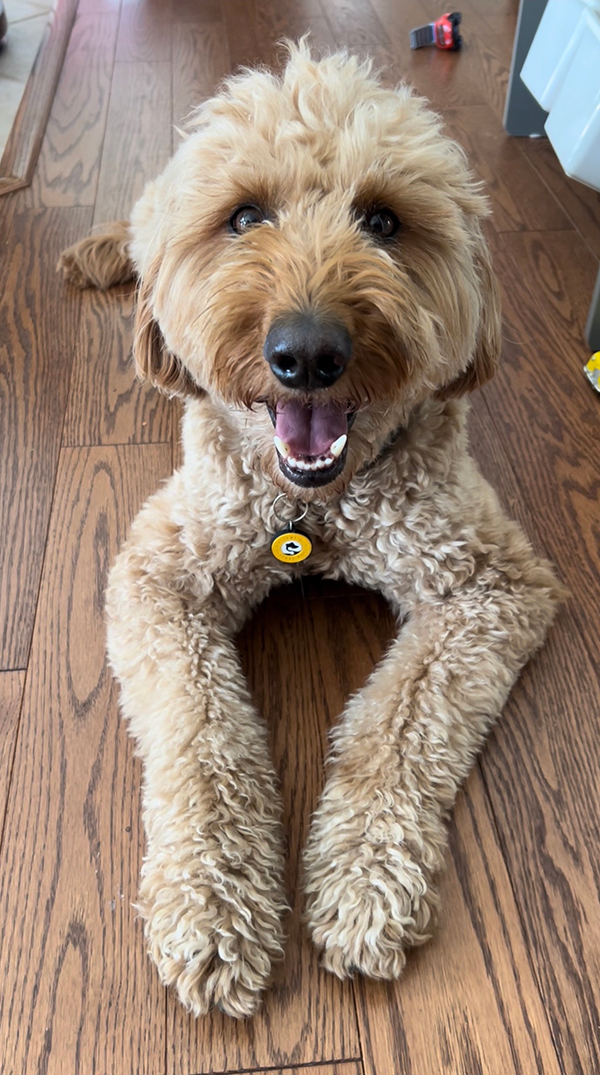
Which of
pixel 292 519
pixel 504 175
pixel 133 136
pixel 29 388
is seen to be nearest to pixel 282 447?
pixel 292 519

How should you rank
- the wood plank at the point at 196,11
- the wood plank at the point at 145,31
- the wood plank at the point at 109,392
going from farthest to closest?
the wood plank at the point at 196,11 → the wood plank at the point at 145,31 → the wood plank at the point at 109,392

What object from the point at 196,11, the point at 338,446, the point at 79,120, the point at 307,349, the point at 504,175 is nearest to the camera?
the point at 307,349

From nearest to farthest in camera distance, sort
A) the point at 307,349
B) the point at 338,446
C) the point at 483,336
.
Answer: the point at 307,349 < the point at 338,446 < the point at 483,336

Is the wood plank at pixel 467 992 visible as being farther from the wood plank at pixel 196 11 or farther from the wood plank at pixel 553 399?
the wood plank at pixel 196 11

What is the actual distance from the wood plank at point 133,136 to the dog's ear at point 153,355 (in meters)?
1.52

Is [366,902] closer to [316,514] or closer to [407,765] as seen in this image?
[407,765]

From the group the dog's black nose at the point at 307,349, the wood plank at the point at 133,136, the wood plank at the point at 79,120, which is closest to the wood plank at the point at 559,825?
the dog's black nose at the point at 307,349

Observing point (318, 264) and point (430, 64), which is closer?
point (318, 264)

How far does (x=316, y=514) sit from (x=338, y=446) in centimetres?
20

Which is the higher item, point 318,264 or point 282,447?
point 318,264

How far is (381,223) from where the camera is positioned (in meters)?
Result: 1.25

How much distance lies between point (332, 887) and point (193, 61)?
3523mm

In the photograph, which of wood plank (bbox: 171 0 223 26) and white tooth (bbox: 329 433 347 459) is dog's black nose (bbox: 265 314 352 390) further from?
wood plank (bbox: 171 0 223 26)

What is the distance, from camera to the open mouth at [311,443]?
128 cm
